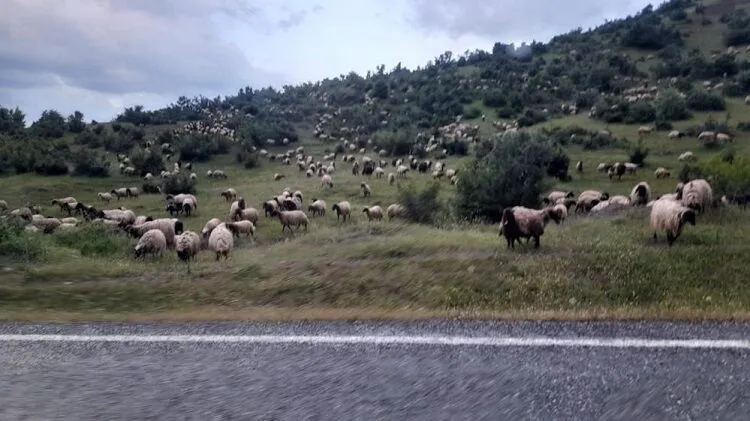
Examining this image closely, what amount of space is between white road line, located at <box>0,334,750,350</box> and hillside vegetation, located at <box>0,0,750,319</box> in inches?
55.1

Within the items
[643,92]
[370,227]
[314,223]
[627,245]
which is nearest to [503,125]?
[643,92]

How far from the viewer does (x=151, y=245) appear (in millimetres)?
20219

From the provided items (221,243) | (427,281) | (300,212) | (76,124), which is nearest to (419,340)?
(427,281)

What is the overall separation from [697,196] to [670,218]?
485 cm

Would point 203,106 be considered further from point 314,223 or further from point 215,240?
point 215,240

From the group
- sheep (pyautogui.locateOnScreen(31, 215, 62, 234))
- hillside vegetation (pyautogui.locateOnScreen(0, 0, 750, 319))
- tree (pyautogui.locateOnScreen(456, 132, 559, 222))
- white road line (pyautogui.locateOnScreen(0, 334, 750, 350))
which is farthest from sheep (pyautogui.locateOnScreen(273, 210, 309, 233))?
white road line (pyautogui.locateOnScreen(0, 334, 750, 350))

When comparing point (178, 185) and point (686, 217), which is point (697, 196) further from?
point (178, 185)

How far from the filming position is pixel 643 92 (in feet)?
201

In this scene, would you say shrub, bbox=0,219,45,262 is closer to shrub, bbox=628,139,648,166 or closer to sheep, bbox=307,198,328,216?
sheep, bbox=307,198,328,216

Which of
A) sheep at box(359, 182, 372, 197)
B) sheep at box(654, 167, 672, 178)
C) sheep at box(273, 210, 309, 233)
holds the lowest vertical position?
sheep at box(273, 210, 309, 233)

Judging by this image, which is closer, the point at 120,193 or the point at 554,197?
the point at 554,197

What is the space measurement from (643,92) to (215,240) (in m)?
49.7

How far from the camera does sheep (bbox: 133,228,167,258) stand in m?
19.8

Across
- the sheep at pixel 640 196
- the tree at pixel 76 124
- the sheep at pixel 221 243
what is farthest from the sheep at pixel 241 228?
the tree at pixel 76 124
